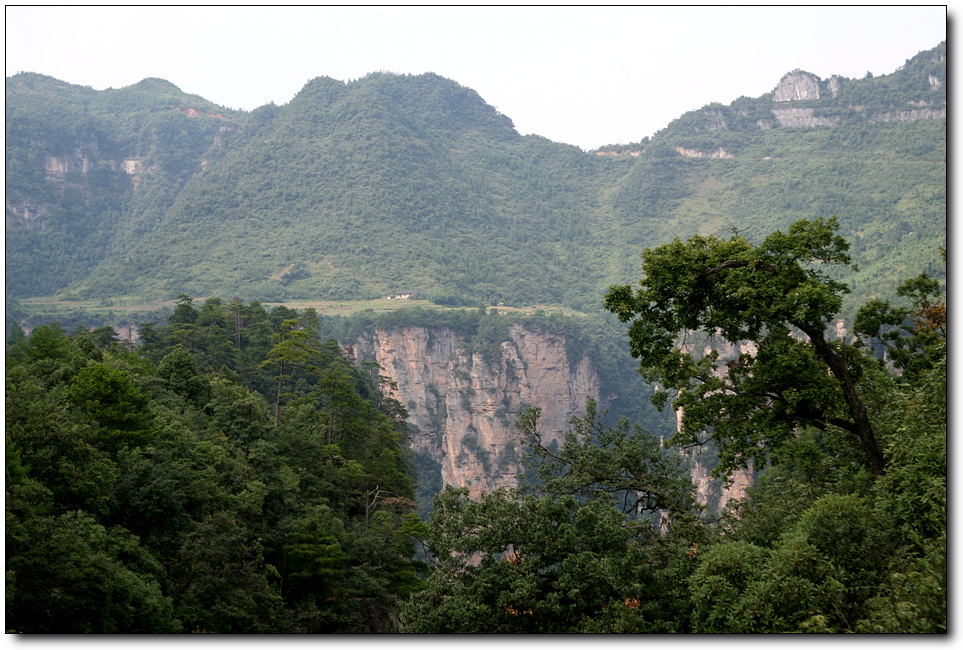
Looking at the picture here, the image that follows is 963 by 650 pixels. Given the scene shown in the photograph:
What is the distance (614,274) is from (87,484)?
75.3m

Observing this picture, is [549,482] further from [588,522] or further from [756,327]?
[756,327]

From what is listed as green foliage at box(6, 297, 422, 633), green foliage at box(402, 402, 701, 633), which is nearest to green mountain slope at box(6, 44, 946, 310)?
green foliage at box(6, 297, 422, 633)

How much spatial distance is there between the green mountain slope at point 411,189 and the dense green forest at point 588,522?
125ft

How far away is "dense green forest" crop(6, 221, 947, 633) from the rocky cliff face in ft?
138

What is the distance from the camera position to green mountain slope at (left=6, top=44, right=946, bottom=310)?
2763 inches

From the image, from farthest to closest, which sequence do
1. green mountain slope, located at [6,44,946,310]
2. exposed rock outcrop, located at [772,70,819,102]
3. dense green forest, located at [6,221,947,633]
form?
exposed rock outcrop, located at [772,70,819,102]
green mountain slope, located at [6,44,946,310]
dense green forest, located at [6,221,947,633]

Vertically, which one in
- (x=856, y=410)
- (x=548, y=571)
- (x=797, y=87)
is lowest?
(x=548, y=571)

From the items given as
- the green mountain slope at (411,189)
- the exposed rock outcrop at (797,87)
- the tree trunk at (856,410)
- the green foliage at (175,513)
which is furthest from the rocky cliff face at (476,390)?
the exposed rock outcrop at (797,87)

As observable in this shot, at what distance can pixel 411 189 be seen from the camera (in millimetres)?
99625

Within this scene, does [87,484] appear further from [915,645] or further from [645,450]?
[915,645]

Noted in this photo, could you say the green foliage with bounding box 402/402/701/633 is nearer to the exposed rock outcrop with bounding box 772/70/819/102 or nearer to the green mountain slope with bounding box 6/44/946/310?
the green mountain slope with bounding box 6/44/946/310

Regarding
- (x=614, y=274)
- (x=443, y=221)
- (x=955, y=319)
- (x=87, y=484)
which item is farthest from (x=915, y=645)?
(x=443, y=221)

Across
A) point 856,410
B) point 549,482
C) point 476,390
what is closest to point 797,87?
point 476,390

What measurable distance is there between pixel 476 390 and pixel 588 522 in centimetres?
4902
